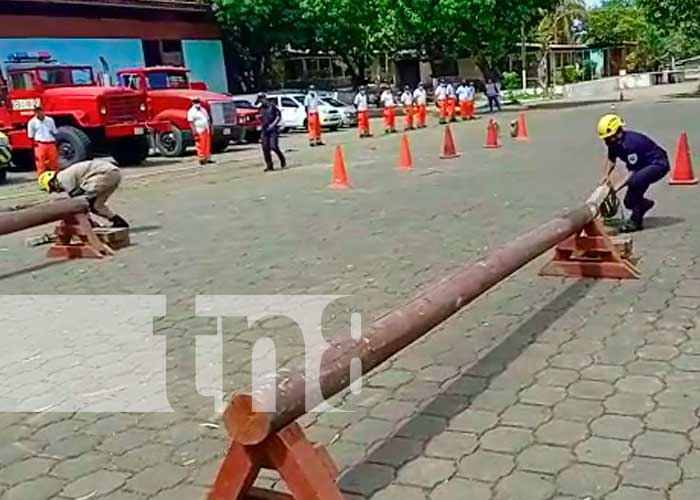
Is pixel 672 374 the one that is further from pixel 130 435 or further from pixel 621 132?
pixel 621 132

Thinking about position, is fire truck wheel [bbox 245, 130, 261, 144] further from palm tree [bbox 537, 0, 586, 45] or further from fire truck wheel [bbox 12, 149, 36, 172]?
palm tree [bbox 537, 0, 586, 45]

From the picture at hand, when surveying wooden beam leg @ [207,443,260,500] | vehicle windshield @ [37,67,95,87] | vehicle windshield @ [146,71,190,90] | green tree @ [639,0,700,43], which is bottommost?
wooden beam leg @ [207,443,260,500]

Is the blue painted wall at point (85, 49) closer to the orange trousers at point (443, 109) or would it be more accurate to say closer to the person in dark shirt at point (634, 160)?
the orange trousers at point (443, 109)

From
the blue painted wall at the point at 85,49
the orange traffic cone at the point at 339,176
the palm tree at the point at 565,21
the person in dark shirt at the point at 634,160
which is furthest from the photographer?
the palm tree at the point at 565,21

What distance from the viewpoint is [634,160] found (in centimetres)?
828

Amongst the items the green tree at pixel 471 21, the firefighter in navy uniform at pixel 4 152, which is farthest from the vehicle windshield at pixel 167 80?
the green tree at pixel 471 21

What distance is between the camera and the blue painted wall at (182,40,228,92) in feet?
124

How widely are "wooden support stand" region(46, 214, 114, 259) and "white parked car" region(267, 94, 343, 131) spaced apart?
22.5 meters

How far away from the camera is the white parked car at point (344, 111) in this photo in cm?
3186

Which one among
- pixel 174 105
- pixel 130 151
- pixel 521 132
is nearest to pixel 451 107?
pixel 521 132

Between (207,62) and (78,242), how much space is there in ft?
102

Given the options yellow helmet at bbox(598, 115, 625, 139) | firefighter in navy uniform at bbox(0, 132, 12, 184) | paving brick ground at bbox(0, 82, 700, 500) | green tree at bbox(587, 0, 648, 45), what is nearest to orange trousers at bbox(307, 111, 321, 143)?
firefighter in navy uniform at bbox(0, 132, 12, 184)

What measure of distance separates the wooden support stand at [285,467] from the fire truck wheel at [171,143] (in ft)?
68.7

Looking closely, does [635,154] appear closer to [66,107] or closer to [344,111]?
[66,107]
